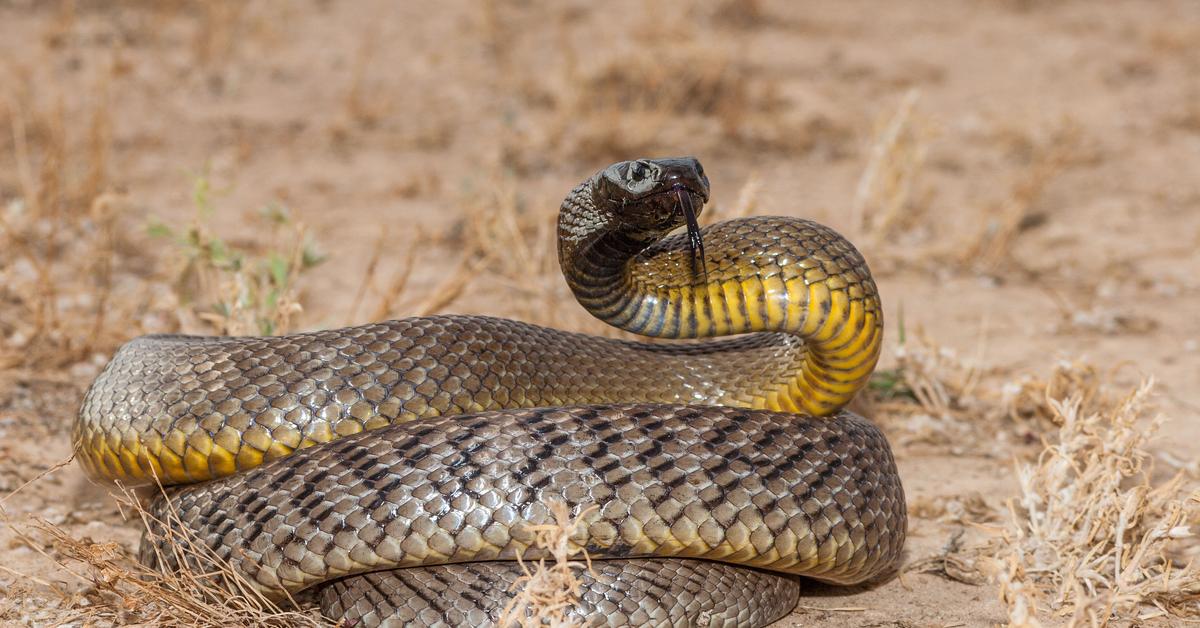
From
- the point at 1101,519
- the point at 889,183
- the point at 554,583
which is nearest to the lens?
the point at 554,583

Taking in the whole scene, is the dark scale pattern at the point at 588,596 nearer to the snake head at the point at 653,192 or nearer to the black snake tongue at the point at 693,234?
the black snake tongue at the point at 693,234

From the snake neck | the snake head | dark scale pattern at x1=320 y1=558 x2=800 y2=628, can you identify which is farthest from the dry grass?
the snake head

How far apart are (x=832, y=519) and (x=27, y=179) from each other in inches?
248

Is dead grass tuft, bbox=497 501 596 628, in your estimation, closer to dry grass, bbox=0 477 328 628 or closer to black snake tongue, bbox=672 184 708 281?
dry grass, bbox=0 477 328 628

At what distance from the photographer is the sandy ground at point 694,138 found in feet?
22.7

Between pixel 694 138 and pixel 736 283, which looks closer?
pixel 736 283

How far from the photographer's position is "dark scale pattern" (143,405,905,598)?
359 cm

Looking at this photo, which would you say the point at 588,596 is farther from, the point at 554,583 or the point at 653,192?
the point at 653,192

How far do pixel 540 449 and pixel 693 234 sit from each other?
851 millimetres

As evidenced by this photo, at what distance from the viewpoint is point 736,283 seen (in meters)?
4.04

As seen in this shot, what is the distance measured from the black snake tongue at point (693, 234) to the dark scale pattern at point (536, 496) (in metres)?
0.50

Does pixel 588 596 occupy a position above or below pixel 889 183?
below

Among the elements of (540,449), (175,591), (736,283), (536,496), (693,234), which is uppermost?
(693,234)

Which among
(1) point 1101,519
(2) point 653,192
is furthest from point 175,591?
(1) point 1101,519
